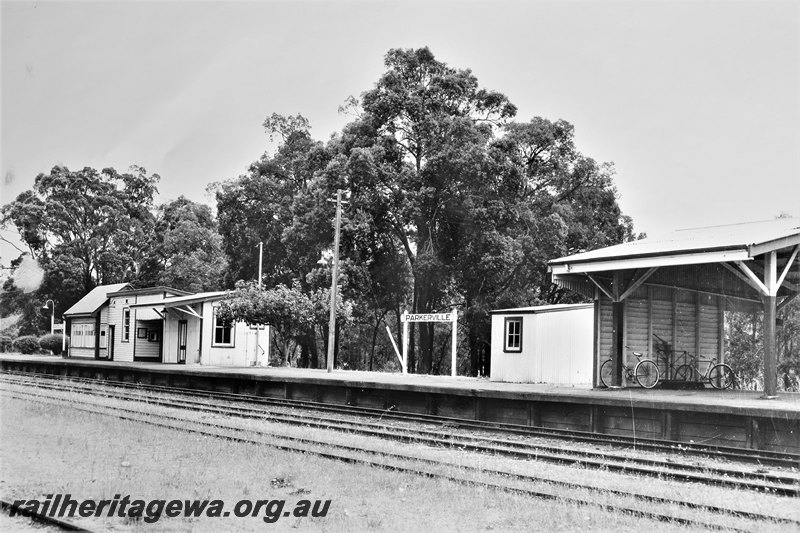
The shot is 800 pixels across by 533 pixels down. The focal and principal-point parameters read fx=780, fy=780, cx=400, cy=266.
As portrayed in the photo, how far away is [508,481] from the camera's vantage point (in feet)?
28.6

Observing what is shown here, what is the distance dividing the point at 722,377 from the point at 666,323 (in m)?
1.74

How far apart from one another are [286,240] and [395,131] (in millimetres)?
7692

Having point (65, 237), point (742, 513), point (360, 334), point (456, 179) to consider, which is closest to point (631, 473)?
point (742, 513)

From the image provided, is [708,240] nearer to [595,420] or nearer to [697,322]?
[697,322]

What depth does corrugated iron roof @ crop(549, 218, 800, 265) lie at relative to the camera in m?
13.7

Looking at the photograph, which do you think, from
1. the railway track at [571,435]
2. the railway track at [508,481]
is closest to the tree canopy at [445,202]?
the railway track at [571,435]

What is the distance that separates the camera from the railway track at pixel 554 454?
8844mm

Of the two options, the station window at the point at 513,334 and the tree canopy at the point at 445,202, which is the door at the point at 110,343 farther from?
the station window at the point at 513,334

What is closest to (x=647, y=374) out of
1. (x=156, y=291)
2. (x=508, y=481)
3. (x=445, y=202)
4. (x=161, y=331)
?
(x=508, y=481)

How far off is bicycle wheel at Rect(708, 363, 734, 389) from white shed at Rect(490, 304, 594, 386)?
315cm

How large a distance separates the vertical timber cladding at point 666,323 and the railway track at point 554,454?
5.96 metres

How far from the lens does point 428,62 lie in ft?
119

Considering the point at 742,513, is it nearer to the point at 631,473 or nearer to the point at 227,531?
the point at 631,473

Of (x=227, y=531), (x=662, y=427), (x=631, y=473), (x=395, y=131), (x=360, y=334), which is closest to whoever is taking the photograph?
(x=227, y=531)
